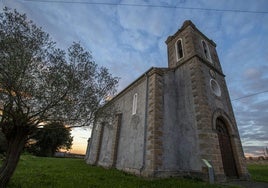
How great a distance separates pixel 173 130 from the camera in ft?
35.0

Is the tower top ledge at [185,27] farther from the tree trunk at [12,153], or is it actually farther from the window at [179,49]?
the tree trunk at [12,153]

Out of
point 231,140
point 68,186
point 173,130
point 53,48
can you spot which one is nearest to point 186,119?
point 173,130

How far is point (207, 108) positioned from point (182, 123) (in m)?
1.94

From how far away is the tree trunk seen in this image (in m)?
5.78

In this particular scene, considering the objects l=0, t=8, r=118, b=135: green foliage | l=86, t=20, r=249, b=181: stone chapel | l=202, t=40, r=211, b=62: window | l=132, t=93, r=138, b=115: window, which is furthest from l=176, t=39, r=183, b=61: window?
l=0, t=8, r=118, b=135: green foliage

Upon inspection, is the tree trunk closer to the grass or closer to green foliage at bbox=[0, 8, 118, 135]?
green foliage at bbox=[0, 8, 118, 135]

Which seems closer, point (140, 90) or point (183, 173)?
point (183, 173)

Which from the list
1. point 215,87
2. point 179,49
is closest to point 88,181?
point 215,87

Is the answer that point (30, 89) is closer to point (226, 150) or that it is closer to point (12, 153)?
point (12, 153)

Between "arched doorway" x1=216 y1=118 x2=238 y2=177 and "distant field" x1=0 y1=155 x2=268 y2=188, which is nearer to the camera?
"distant field" x1=0 y1=155 x2=268 y2=188

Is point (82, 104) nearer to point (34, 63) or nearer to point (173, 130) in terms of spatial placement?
point (34, 63)

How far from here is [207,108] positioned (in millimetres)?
10141

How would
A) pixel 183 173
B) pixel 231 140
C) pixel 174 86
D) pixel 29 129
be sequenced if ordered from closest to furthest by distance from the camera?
pixel 29 129 → pixel 183 173 → pixel 231 140 → pixel 174 86

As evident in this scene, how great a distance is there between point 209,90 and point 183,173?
613 centimetres
